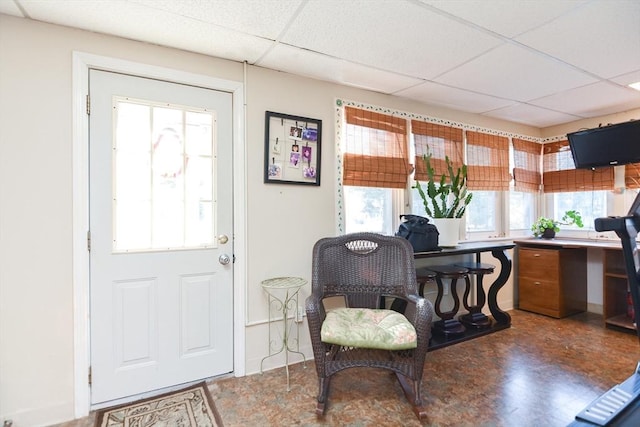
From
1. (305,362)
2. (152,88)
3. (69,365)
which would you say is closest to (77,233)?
(69,365)

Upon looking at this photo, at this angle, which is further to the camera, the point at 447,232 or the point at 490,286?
the point at 490,286

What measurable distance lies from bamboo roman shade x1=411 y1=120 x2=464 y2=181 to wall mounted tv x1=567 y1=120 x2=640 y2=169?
4.24ft

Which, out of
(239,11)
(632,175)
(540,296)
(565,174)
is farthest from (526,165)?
(239,11)

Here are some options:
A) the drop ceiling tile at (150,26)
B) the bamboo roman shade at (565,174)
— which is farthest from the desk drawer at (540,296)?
the drop ceiling tile at (150,26)

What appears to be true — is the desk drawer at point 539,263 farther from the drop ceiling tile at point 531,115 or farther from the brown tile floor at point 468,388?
the drop ceiling tile at point 531,115

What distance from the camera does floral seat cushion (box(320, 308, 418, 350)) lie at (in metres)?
1.85

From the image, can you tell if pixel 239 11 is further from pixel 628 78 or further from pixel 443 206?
pixel 628 78

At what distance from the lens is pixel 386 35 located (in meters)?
2.01

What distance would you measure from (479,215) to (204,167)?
319 centimetres

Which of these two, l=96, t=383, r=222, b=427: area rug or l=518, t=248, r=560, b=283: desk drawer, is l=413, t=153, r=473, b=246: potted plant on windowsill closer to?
l=518, t=248, r=560, b=283: desk drawer

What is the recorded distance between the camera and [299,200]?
8.63ft

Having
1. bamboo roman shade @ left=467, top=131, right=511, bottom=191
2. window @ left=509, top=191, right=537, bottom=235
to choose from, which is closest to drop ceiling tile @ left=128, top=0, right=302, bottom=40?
bamboo roman shade @ left=467, top=131, right=511, bottom=191

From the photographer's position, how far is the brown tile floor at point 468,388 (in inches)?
74.1

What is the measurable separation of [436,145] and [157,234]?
2.80 metres
